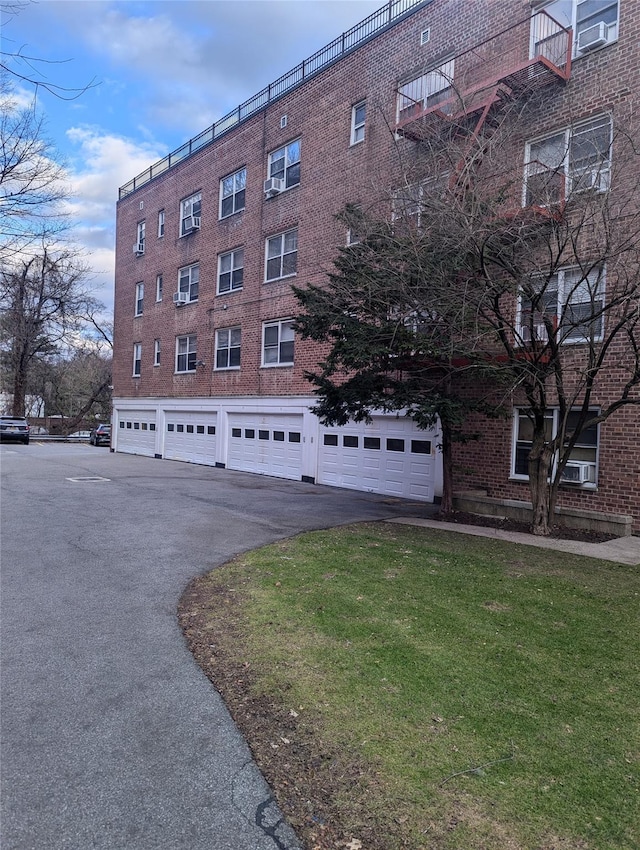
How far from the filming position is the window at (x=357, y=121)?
50.8 ft

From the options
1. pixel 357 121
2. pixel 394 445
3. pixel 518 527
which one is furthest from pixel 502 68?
pixel 518 527

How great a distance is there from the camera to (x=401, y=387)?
9.91m

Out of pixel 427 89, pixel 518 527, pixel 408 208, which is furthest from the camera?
pixel 427 89

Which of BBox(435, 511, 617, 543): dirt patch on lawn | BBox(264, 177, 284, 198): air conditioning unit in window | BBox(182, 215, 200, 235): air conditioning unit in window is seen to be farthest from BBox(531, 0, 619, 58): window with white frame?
BBox(182, 215, 200, 235): air conditioning unit in window

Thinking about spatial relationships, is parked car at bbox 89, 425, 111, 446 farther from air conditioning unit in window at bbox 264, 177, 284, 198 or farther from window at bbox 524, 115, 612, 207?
window at bbox 524, 115, 612, 207

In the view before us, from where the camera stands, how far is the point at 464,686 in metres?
3.74

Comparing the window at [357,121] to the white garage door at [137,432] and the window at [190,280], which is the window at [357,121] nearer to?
the window at [190,280]

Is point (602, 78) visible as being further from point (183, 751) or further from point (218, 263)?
point (218, 263)

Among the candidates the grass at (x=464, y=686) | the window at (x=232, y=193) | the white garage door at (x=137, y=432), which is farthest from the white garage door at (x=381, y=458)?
the white garage door at (x=137, y=432)

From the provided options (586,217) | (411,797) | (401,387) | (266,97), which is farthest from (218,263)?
(411,797)

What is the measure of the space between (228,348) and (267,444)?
4.25 m

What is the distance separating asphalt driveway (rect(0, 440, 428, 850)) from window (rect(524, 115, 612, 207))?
6668mm

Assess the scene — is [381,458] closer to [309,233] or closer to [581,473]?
[581,473]

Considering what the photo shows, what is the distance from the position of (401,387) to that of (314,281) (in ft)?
24.8
